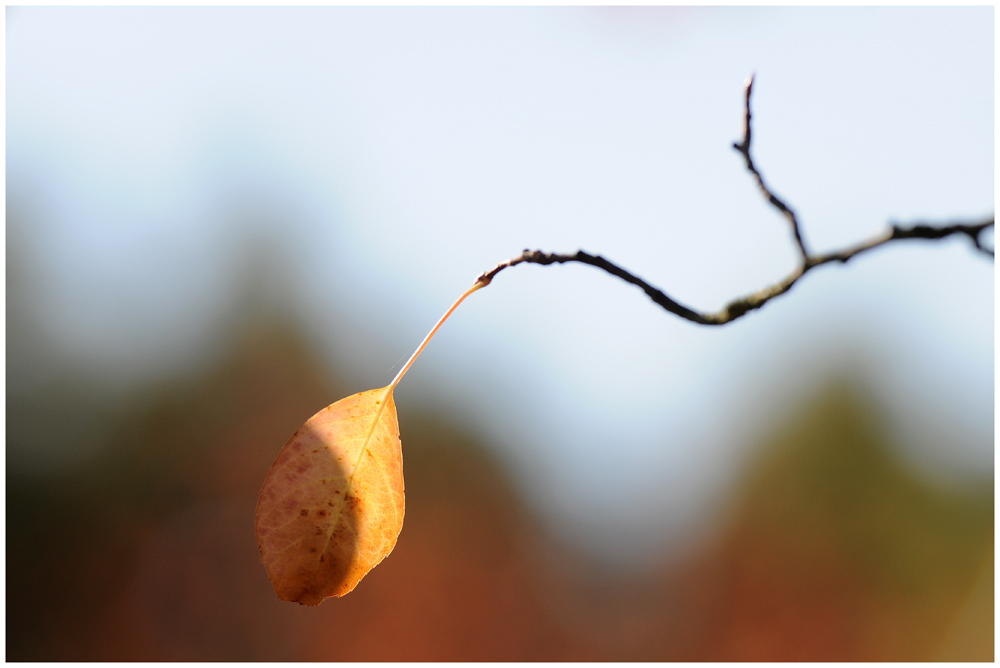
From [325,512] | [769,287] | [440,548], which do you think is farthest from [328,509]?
[440,548]

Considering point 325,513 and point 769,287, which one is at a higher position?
point 769,287

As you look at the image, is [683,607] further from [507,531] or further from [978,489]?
[978,489]

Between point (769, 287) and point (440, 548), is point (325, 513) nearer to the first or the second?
point (769, 287)

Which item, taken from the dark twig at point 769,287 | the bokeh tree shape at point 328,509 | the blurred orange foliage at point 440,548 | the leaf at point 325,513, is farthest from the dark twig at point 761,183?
the blurred orange foliage at point 440,548

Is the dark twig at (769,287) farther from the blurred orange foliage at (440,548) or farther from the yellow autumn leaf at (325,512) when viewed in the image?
the blurred orange foliage at (440,548)

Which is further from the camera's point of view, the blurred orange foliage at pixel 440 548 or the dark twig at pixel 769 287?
the blurred orange foliage at pixel 440 548

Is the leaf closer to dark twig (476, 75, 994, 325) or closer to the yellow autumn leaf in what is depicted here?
the yellow autumn leaf

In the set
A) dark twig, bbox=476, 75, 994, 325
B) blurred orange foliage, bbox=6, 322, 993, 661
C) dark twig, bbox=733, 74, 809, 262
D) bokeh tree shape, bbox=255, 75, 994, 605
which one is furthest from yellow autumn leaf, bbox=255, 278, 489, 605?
blurred orange foliage, bbox=6, 322, 993, 661
